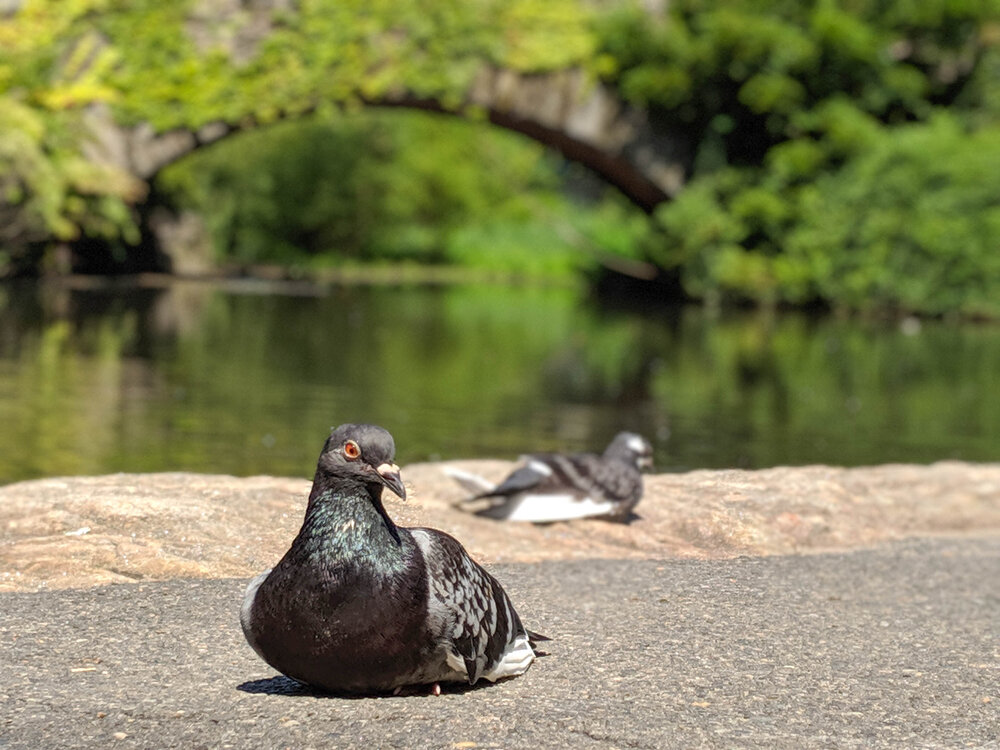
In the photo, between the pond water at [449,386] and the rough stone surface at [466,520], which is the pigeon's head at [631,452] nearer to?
the rough stone surface at [466,520]

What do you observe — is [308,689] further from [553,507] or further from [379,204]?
[379,204]

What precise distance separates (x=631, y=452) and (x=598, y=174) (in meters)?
30.1

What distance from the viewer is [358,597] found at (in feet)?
15.2

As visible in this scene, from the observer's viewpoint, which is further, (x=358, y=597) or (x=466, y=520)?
(x=466, y=520)

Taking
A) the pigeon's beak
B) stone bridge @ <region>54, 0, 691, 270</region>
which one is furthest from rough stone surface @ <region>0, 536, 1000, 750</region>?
stone bridge @ <region>54, 0, 691, 270</region>

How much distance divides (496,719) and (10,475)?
246 inches

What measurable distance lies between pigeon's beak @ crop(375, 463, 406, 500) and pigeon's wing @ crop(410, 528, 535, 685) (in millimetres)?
421

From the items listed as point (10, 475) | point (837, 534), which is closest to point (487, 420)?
point (10, 475)

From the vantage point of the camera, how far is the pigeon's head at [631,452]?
8.77 m

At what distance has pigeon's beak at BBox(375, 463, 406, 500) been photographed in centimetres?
448

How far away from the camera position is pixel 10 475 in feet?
33.1

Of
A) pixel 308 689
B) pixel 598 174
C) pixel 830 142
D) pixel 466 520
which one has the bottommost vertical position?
pixel 308 689

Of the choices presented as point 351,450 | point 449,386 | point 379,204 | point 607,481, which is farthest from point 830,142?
point 351,450

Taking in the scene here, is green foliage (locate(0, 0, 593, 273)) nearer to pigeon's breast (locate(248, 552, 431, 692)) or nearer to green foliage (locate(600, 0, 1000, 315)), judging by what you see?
green foliage (locate(600, 0, 1000, 315))
